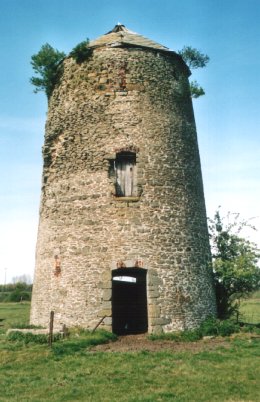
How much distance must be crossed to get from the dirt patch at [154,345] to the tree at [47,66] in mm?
9547

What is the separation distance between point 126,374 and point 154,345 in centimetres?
289

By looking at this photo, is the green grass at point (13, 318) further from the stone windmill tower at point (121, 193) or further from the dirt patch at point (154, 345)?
the dirt patch at point (154, 345)

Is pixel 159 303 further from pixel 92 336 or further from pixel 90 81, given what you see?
pixel 90 81

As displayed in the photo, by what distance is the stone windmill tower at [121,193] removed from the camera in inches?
485

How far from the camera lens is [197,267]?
13148 millimetres

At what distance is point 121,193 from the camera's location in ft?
43.3

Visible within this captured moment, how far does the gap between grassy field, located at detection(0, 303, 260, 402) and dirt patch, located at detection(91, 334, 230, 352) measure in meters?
0.32

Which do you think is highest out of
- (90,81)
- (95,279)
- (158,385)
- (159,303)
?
(90,81)

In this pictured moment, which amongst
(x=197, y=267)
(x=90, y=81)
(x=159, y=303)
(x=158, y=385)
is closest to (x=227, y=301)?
(x=197, y=267)

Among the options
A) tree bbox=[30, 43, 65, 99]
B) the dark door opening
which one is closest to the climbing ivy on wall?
tree bbox=[30, 43, 65, 99]

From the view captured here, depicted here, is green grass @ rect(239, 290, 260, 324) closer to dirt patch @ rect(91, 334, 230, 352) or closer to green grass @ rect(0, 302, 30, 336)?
dirt patch @ rect(91, 334, 230, 352)

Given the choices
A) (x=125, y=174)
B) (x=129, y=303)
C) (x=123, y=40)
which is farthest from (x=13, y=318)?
(x=123, y=40)

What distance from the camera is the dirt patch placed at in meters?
10.2

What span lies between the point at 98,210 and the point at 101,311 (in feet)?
10.2
